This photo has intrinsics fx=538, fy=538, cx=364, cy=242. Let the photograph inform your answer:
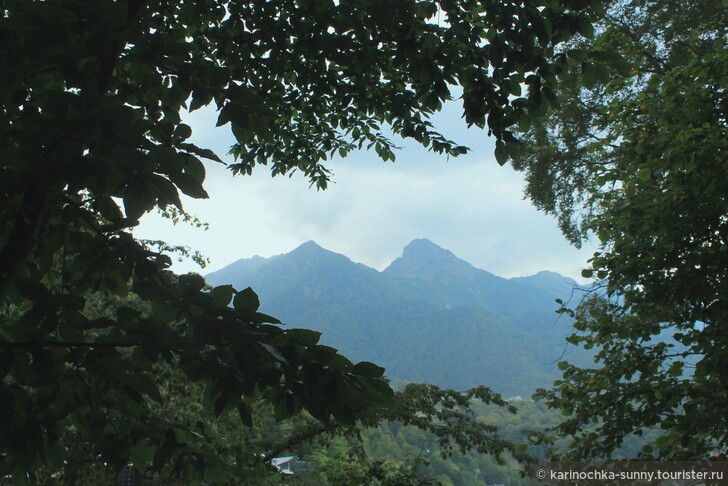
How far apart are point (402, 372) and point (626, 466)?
165 metres

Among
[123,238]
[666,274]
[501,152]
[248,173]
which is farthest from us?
[666,274]

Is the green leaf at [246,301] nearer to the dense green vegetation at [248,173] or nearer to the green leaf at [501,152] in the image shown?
the dense green vegetation at [248,173]

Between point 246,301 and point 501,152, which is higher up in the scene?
point 501,152

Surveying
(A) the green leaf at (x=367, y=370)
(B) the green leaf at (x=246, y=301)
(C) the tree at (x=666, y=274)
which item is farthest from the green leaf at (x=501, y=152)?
(C) the tree at (x=666, y=274)

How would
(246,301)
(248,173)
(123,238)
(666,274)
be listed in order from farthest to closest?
(666,274), (248,173), (123,238), (246,301)

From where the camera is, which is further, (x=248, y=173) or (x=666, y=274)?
(x=666, y=274)

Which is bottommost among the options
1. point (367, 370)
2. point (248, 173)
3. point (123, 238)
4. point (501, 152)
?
point (367, 370)

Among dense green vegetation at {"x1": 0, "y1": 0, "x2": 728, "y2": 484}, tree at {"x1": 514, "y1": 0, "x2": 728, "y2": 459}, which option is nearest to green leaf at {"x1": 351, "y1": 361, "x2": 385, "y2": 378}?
dense green vegetation at {"x1": 0, "y1": 0, "x2": 728, "y2": 484}

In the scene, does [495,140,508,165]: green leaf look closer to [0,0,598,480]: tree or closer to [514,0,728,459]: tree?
[0,0,598,480]: tree

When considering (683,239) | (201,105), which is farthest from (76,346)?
(683,239)

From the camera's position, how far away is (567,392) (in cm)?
584

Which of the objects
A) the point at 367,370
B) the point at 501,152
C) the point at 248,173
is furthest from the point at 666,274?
the point at 367,370

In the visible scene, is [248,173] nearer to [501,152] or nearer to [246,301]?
[501,152]

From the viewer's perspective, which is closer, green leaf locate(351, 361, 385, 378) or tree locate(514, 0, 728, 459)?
green leaf locate(351, 361, 385, 378)
